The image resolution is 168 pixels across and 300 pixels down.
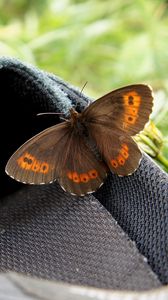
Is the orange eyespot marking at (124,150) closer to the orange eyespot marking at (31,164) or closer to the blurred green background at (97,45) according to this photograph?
the orange eyespot marking at (31,164)

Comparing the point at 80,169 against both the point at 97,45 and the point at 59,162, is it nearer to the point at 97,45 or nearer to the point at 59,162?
the point at 59,162

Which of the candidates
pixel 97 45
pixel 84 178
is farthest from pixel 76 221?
pixel 97 45

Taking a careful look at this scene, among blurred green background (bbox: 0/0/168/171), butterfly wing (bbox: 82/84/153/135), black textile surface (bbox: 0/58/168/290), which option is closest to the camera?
black textile surface (bbox: 0/58/168/290)

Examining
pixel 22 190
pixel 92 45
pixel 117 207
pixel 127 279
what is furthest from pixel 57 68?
pixel 127 279

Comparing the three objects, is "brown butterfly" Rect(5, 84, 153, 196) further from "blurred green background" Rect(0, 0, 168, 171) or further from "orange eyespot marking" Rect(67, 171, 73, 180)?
"blurred green background" Rect(0, 0, 168, 171)

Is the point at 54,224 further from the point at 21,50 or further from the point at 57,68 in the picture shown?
the point at 57,68

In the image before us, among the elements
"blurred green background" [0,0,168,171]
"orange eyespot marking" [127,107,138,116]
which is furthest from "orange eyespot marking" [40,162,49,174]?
"blurred green background" [0,0,168,171]
